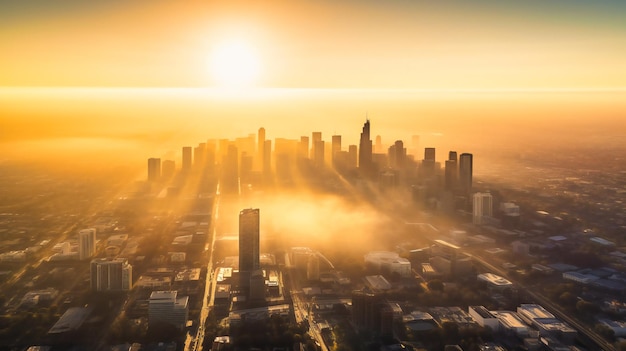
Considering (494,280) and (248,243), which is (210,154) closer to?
(248,243)

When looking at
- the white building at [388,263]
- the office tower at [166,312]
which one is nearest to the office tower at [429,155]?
the white building at [388,263]

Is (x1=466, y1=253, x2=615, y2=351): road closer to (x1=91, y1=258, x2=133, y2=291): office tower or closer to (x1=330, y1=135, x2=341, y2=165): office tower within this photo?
(x1=91, y1=258, x2=133, y2=291): office tower

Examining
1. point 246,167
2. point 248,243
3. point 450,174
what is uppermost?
point 246,167

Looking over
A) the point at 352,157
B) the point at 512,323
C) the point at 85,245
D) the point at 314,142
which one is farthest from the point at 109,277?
the point at 314,142

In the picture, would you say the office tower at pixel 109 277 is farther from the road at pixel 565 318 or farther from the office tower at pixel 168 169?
the office tower at pixel 168 169

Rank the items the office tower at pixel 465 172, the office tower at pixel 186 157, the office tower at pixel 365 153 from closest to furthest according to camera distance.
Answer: the office tower at pixel 465 172, the office tower at pixel 365 153, the office tower at pixel 186 157

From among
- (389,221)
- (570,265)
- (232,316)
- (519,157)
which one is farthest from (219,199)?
(519,157)

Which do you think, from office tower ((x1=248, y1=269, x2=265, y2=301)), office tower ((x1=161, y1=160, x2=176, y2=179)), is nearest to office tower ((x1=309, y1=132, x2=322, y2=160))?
office tower ((x1=161, y1=160, x2=176, y2=179))
